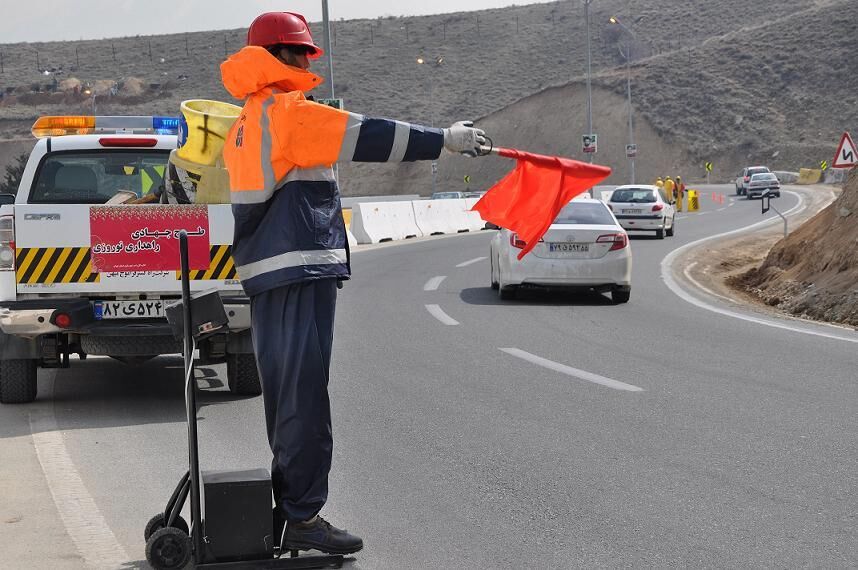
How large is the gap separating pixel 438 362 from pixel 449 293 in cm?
687

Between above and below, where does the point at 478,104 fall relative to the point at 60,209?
above

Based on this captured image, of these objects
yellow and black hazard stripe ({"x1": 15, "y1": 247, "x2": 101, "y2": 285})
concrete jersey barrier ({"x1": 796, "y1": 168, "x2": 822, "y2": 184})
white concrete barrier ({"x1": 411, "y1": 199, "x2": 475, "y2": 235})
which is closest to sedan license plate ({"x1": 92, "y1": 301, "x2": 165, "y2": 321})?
yellow and black hazard stripe ({"x1": 15, "y1": 247, "x2": 101, "y2": 285})

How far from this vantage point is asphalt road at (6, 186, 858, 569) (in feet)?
17.0

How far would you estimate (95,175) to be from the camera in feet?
31.7

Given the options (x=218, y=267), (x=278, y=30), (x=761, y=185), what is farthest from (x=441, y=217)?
(x=278, y=30)

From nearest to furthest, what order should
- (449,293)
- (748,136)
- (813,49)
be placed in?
(449,293) → (748,136) → (813,49)

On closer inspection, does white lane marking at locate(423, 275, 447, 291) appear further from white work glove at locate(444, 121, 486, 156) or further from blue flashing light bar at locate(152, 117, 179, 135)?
white work glove at locate(444, 121, 486, 156)

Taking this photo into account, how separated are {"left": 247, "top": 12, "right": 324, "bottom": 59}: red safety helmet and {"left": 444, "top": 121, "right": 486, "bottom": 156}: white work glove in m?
0.67

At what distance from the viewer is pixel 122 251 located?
8.38 meters

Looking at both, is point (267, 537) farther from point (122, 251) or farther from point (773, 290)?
point (773, 290)

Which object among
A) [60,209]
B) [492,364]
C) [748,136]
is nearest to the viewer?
[60,209]

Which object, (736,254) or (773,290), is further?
(736,254)

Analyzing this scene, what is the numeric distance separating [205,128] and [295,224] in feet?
11.0

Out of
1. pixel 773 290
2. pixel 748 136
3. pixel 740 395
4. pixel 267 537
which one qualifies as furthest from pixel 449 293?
pixel 748 136
